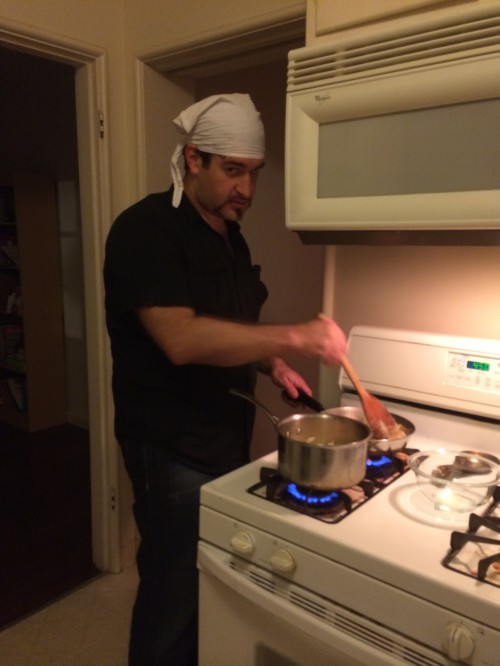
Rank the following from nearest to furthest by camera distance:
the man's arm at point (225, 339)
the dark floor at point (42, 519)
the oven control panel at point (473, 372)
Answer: the man's arm at point (225, 339), the oven control panel at point (473, 372), the dark floor at point (42, 519)

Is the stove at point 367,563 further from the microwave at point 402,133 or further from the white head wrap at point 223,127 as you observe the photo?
the white head wrap at point 223,127

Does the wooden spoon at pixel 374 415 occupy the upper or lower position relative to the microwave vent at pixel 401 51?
lower

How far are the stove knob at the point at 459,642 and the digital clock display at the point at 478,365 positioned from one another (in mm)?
622

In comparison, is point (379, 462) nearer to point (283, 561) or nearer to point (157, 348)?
point (283, 561)

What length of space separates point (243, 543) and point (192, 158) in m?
0.88

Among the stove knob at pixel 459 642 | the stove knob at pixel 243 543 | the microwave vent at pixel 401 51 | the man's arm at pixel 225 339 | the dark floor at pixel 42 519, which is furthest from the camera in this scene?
the dark floor at pixel 42 519

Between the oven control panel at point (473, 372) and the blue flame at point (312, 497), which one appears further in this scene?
the oven control panel at point (473, 372)

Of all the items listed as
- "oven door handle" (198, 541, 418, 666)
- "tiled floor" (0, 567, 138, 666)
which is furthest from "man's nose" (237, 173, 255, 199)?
"tiled floor" (0, 567, 138, 666)

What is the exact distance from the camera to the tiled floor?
72.1 inches

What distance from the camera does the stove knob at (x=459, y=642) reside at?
0.80 meters

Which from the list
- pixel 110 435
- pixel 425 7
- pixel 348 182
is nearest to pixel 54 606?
pixel 110 435

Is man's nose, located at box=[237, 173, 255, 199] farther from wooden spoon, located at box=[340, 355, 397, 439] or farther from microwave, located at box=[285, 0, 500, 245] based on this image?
wooden spoon, located at box=[340, 355, 397, 439]

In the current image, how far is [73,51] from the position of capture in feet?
6.20

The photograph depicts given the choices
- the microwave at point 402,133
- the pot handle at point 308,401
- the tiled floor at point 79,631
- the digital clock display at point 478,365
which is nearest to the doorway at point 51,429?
the tiled floor at point 79,631
